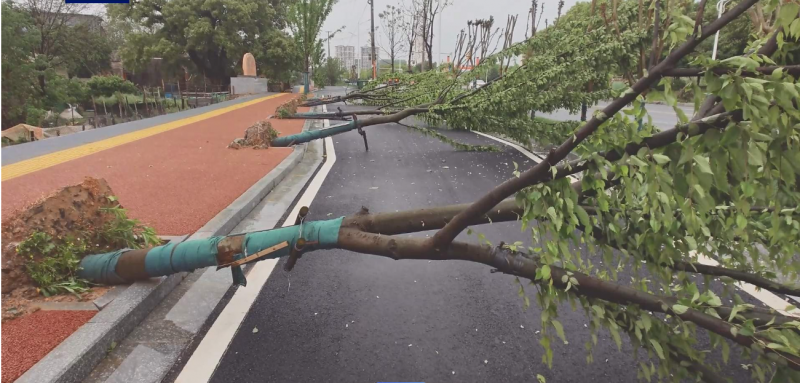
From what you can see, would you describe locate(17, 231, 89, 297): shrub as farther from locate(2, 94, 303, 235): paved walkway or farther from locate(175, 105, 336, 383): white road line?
locate(2, 94, 303, 235): paved walkway

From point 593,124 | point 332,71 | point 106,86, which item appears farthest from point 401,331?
point 332,71

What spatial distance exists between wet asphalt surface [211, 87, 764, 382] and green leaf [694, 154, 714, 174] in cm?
199

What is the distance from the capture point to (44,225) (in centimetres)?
351

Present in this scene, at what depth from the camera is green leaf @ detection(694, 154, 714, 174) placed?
48.3 inches

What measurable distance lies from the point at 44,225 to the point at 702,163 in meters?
4.20

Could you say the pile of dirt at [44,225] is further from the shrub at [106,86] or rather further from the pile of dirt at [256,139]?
the shrub at [106,86]

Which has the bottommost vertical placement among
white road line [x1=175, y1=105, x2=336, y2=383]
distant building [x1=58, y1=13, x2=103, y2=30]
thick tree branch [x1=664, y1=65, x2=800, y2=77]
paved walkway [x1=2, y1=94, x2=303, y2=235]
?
white road line [x1=175, y1=105, x2=336, y2=383]

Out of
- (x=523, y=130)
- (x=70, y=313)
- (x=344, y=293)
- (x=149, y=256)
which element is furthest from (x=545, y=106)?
(x=70, y=313)

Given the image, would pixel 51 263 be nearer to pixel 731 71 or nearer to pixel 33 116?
pixel 731 71

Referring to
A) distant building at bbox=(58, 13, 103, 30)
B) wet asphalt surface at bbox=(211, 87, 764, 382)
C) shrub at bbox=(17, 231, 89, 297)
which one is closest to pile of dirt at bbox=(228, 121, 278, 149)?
wet asphalt surface at bbox=(211, 87, 764, 382)

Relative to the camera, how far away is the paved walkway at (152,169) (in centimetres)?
586

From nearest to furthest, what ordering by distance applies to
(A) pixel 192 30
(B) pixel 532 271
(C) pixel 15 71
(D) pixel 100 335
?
(B) pixel 532 271
(D) pixel 100 335
(C) pixel 15 71
(A) pixel 192 30

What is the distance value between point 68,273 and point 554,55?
6.96m

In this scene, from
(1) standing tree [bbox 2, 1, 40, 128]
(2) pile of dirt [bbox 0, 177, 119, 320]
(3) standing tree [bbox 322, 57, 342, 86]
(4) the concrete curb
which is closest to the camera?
(4) the concrete curb
